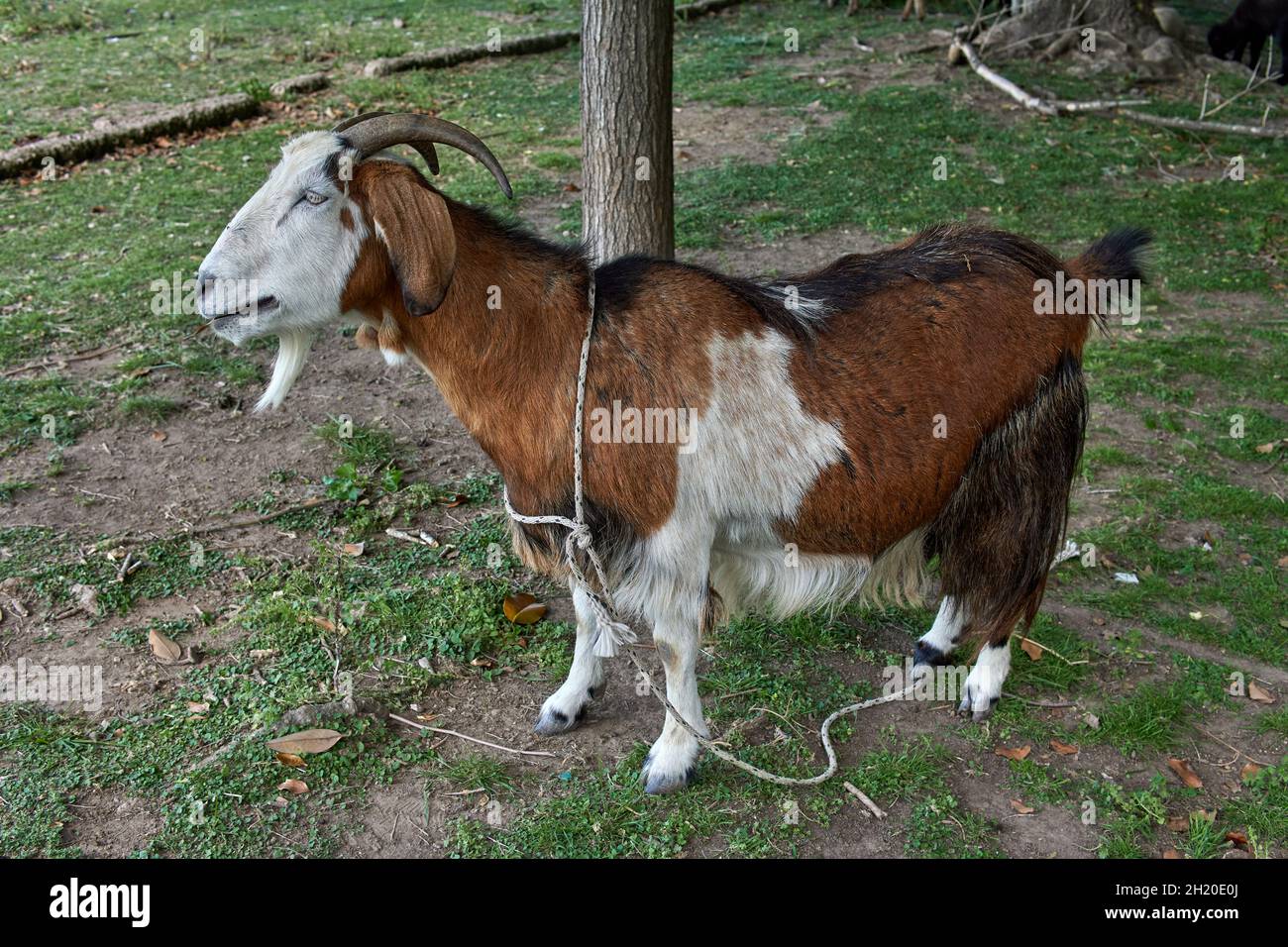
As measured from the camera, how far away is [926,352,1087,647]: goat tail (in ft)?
11.5

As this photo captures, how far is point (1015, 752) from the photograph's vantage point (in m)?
3.73

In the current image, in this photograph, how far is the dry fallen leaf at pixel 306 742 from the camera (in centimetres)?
353

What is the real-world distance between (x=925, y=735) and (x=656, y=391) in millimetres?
1694

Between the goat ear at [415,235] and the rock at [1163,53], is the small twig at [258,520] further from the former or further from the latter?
the rock at [1163,53]

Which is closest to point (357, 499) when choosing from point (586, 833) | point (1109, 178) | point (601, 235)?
point (601, 235)

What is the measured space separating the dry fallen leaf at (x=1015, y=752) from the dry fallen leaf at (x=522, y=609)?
182cm

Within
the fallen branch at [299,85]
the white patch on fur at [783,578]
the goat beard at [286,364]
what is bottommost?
the white patch on fur at [783,578]

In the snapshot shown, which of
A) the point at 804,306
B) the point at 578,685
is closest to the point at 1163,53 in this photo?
the point at 804,306

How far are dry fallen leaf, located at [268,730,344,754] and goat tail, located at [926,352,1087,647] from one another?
2206 mm

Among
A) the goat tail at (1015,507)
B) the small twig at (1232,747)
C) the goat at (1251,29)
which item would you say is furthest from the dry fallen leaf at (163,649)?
the goat at (1251,29)

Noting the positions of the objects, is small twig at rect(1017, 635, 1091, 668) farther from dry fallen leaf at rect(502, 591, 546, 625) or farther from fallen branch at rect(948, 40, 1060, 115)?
fallen branch at rect(948, 40, 1060, 115)

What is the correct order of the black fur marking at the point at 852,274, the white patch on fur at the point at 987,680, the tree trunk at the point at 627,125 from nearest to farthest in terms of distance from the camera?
the black fur marking at the point at 852,274, the white patch on fur at the point at 987,680, the tree trunk at the point at 627,125

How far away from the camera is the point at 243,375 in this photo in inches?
223
